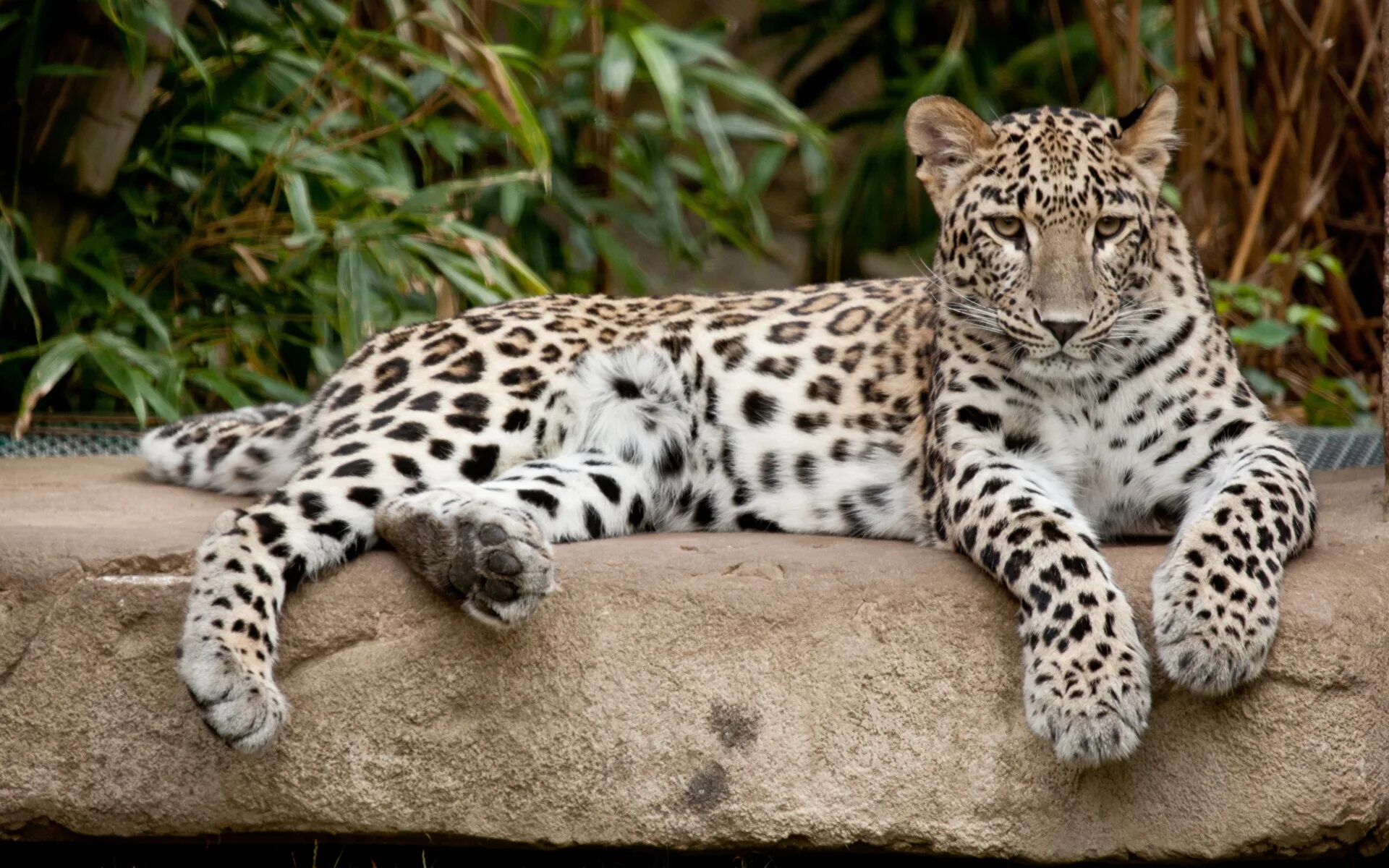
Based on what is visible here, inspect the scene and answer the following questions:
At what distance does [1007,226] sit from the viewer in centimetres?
472

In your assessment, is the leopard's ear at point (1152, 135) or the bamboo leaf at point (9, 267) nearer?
the leopard's ear at point (1152, 135)

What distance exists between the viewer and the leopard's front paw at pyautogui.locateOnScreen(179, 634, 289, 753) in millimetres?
3998

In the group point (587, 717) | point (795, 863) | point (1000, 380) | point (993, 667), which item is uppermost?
point (1000, 380)

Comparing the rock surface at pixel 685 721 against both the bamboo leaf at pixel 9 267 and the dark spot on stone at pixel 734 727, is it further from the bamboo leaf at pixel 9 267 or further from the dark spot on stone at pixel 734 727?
the bamboo leaf at pixel 9 267

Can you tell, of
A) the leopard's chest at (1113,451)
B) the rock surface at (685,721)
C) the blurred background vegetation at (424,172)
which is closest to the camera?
the rock surface at (685,721)

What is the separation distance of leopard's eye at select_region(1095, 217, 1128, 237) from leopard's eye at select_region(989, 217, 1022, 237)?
214 millimetres

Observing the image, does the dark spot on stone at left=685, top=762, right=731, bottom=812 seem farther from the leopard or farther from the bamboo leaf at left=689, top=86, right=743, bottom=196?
the bamboo leaf at left=689, top=86, right=743, bottom=196

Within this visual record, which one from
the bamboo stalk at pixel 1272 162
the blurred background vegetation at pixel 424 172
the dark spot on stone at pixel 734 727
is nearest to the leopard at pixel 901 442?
the dark spot on stone at pixel 734 727

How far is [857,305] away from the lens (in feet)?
19.1

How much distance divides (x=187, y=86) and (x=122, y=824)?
4.32 m

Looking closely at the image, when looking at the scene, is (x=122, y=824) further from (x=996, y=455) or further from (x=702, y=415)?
(x=996, y=455)

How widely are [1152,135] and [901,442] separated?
121 cm

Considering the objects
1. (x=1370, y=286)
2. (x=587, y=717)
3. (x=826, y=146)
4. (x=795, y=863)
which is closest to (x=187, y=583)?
(x=587, y=717)

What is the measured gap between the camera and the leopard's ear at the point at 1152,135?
15.4 ft
